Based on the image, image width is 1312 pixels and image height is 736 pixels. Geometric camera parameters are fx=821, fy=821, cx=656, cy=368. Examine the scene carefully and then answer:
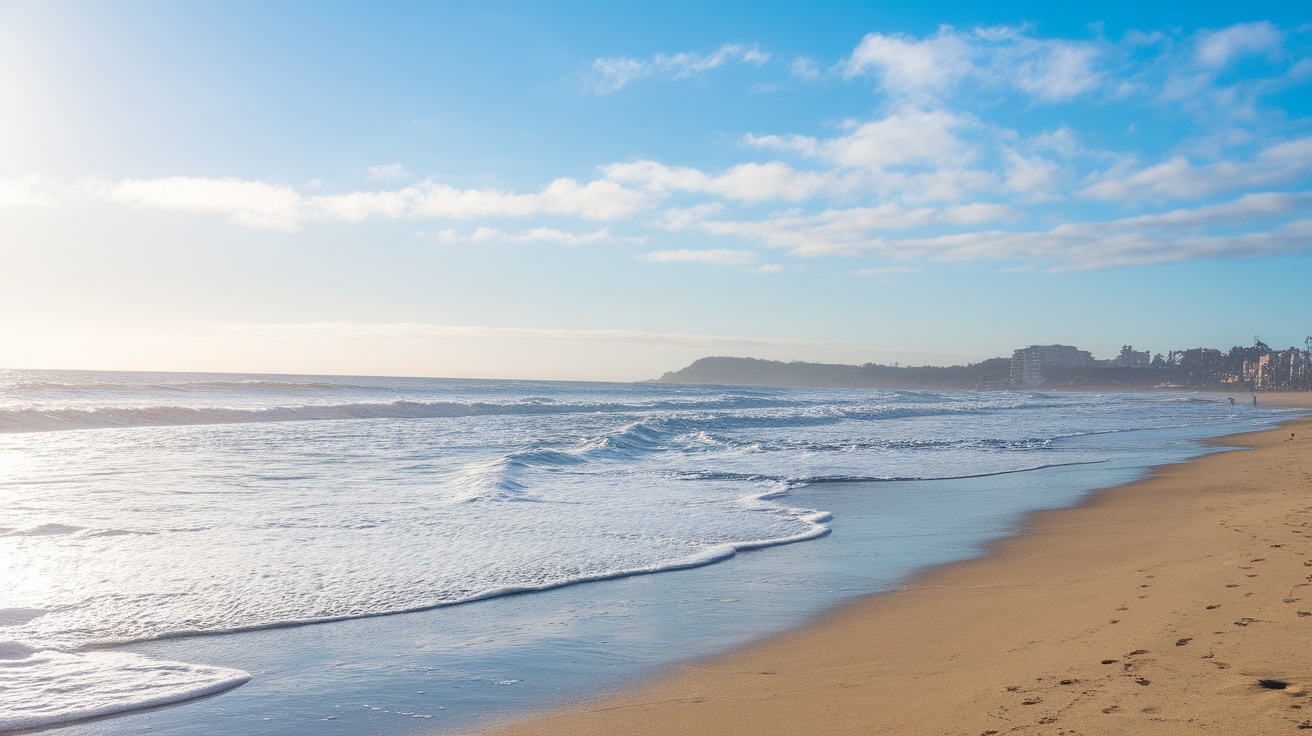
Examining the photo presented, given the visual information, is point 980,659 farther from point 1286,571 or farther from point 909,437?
point 909,437

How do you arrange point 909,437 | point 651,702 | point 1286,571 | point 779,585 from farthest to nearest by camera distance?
1. point 909,437
2. point 779,585
3. point 1286,571
4. point 651,702

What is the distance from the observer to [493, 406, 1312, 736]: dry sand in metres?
3.42

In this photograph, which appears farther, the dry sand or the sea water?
the sea water

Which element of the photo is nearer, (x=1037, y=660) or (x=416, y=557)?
(x=1037, y=660)

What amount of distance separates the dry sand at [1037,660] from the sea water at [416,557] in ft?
1.41

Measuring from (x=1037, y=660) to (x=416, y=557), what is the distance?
500cm

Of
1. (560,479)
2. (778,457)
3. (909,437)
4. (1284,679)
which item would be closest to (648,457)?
(778,457)

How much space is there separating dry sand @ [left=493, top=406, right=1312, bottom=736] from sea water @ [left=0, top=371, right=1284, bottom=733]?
1.41 ft

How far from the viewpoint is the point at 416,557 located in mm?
7168

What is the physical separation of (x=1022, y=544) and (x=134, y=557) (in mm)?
8172

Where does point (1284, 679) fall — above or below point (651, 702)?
above

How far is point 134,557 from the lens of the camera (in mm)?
6824

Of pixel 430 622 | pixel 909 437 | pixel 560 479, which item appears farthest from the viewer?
pixel 909 437

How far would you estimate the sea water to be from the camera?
4270mm
